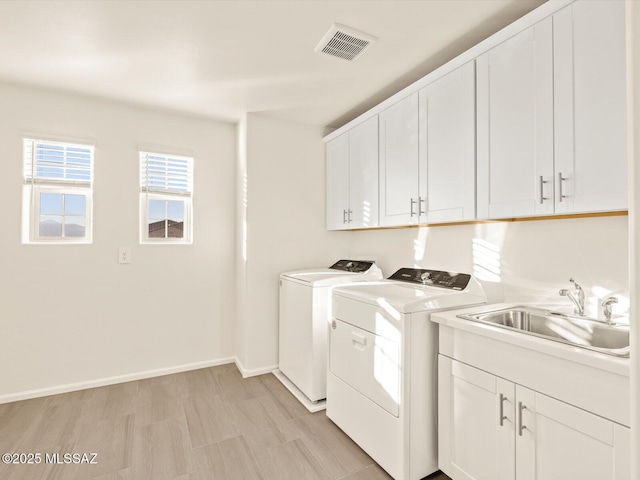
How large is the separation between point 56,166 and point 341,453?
308 cm

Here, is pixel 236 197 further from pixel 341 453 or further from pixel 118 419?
pixel 341 453

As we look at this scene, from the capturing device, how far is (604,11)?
4.19ft

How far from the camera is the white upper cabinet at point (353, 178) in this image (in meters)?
2.66

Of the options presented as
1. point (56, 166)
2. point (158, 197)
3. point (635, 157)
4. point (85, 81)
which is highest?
point (85, 81)

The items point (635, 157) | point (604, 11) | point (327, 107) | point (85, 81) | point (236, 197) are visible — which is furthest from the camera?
point (236, 197)

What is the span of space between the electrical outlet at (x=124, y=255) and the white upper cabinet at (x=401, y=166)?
2.25 metres

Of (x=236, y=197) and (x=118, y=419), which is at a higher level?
(x=236, y=197)

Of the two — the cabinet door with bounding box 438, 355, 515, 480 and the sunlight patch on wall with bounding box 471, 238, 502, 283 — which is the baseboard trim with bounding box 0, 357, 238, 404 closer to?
the cabinet door with bounding box 438, 355, 515, 480

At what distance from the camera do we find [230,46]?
1996mm

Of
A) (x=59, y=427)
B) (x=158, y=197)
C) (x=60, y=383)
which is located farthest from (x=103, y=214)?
(x=59, y=427)

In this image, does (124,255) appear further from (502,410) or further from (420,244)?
(502,410)

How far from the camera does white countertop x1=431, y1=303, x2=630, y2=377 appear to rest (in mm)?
1030

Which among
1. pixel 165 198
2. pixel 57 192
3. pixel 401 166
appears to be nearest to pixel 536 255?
pixel 401 166

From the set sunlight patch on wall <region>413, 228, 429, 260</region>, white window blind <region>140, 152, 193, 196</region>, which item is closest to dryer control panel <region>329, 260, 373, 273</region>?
sunlight patch on wall <region>413, 228, 429, 260</region>
